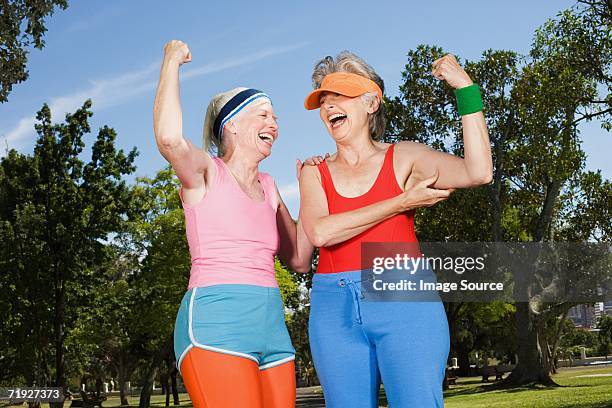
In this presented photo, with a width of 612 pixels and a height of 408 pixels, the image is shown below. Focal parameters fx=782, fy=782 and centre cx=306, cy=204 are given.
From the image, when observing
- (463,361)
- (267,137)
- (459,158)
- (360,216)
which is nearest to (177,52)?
(267,137)

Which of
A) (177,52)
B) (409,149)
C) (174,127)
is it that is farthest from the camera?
(409,149)

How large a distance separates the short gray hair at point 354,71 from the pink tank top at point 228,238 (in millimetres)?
726

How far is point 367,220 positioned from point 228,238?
2.04 ft

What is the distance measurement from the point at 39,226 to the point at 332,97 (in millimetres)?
25840

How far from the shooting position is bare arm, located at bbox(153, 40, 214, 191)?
3.26 meters

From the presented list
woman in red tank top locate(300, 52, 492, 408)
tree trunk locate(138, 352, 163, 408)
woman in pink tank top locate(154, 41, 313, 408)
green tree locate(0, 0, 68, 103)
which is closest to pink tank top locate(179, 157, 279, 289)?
woman in pink tank top locate(154, 41, 313, 408)

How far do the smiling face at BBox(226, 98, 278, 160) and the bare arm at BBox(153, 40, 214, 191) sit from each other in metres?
0.32

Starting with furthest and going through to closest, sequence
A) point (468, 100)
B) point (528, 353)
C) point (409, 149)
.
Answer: point (528, 353)
point (409, 149)
point (468, 100)

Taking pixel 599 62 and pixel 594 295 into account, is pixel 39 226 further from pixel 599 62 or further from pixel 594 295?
pixel 594 295

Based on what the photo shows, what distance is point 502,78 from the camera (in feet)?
88.5

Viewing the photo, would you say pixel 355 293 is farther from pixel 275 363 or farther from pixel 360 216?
pixel 275 363

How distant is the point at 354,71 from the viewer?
3846 millimetres

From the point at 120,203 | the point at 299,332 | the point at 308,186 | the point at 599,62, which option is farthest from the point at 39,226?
the point at 299,332

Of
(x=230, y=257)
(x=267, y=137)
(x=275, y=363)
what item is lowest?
(x=275, y=363)
